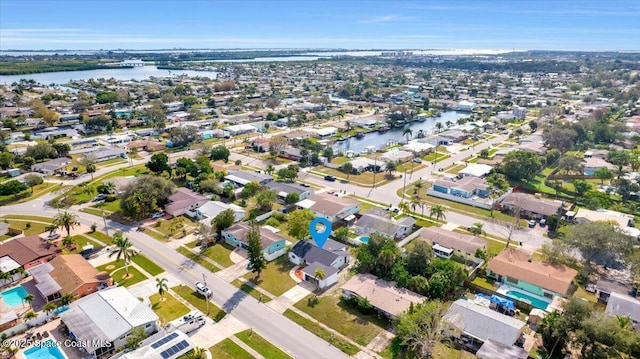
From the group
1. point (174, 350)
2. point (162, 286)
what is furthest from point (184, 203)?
point (174, 350)

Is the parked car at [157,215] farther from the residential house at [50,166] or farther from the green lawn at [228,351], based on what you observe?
the residential house at [50,166]

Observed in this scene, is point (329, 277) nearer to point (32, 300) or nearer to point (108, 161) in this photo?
point (32, 300)

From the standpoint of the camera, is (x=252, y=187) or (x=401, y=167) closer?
(x=252, y=187)

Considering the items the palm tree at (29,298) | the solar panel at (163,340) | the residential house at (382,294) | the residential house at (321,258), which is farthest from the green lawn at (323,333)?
the palm tree at (29,298)

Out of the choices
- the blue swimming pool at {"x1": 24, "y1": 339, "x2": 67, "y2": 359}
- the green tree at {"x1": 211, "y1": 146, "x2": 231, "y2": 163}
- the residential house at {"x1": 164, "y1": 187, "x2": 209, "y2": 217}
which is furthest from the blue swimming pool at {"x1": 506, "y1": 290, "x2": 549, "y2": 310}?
the green tree at {"x1": 211, "y1": 146, "x2": 231, "y2": 163}

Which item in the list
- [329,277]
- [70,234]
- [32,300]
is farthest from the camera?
[70,234]

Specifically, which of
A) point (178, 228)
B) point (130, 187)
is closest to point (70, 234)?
point (130, 187)
